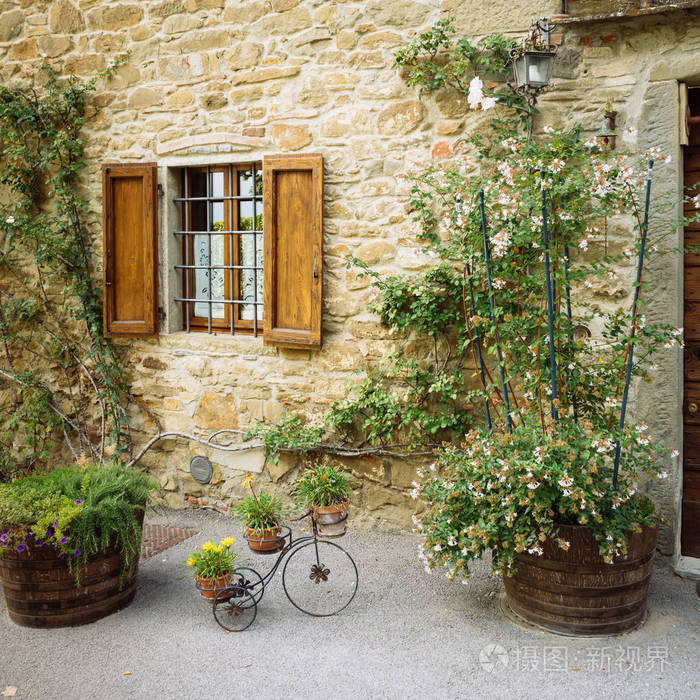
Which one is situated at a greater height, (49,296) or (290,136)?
(290,136)

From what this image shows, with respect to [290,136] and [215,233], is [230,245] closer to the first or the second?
[215,233]

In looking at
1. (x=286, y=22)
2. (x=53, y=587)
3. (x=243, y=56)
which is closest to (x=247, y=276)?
(x=243, y=56)

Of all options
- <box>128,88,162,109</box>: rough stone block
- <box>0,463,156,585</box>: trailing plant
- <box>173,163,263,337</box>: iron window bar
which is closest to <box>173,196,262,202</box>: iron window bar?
<box>173,163,263,337</box>: iron window bar

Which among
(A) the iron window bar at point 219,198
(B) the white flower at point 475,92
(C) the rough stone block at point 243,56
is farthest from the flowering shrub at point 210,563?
(C) the rough stone block at point 243,56

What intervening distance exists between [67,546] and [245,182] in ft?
9.34

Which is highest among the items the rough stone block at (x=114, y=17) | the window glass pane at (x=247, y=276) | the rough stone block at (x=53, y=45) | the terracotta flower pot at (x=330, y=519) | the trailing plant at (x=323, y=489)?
the rough stone block at (x=114, y=17)

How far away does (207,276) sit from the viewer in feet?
17.6

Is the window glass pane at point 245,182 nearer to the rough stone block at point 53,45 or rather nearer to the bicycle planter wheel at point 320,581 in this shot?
the rough stone block at point 53,45

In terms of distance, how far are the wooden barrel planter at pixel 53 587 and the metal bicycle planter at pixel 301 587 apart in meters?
0.58

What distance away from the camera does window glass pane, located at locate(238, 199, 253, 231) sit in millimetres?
5141

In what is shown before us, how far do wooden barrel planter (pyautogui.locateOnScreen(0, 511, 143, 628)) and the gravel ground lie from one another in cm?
7

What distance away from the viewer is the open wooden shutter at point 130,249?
5199mm

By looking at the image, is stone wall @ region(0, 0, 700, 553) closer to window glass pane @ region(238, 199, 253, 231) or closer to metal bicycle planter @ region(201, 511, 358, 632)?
window glass pane @ region(238, 199, 253, 231)

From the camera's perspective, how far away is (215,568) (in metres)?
3.50
